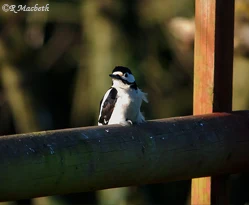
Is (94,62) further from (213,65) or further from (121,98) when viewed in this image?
(213,65)

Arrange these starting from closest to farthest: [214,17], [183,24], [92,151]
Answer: [92,151]
[214,17]
[183,24]

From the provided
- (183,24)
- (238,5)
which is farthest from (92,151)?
(183,24)

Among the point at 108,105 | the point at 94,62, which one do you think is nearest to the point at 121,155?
the point at 108,105

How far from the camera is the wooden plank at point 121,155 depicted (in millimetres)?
1767

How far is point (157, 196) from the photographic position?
17.1 feet

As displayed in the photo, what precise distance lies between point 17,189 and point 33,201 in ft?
12.2

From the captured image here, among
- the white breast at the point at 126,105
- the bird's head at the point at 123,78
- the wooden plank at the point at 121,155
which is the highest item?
the bird's head at the point at 123,78

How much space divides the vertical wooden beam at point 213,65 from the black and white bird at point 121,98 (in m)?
0.67

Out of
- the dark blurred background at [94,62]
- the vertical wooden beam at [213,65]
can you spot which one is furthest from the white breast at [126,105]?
the dark blurred background at [94,62]

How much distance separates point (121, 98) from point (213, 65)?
0.87 meters

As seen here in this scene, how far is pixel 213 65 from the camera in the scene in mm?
2404

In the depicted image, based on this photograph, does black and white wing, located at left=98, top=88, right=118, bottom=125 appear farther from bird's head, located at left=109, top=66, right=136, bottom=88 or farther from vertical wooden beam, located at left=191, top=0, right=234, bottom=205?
vertical wooden beam, located at left=191, top=0, right=234, bottom=205

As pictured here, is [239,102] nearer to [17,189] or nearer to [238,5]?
[238,5]

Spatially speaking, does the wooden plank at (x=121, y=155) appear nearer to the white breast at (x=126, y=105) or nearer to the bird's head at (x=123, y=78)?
the white breast at (x=126, y=105)
